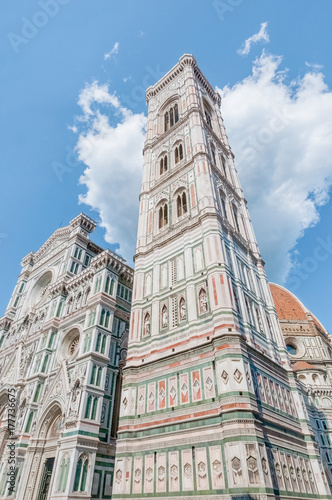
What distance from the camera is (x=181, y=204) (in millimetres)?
23312

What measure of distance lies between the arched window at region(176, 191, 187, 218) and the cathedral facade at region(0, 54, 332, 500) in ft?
0.33

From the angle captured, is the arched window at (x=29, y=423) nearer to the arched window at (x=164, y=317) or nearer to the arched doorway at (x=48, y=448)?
the arched doorway at (x=48, y=448)

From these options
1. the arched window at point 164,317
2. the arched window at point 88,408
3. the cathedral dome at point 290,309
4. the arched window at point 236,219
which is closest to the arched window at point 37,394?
the arched window at point 88,408

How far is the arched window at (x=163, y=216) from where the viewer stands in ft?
77.9

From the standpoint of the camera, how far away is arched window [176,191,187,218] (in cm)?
2283

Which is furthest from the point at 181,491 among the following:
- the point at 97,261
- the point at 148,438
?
the point at 97,261

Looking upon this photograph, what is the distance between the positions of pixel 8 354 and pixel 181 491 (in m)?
23.5

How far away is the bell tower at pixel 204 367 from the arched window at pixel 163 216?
96 millimetres

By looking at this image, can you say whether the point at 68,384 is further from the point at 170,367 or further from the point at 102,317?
the point at 170,367

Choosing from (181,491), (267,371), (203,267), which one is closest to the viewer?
(181,491)

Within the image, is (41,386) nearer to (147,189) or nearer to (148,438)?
(148,438)

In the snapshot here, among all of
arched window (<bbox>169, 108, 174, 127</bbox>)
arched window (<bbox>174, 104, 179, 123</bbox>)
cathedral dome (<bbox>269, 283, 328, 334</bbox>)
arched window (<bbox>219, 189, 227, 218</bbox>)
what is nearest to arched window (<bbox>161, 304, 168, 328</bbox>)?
arched window (<bbox>219, 189, 227, 218</bbox>)

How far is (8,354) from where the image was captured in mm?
30141

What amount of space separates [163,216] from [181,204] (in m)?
1.71
